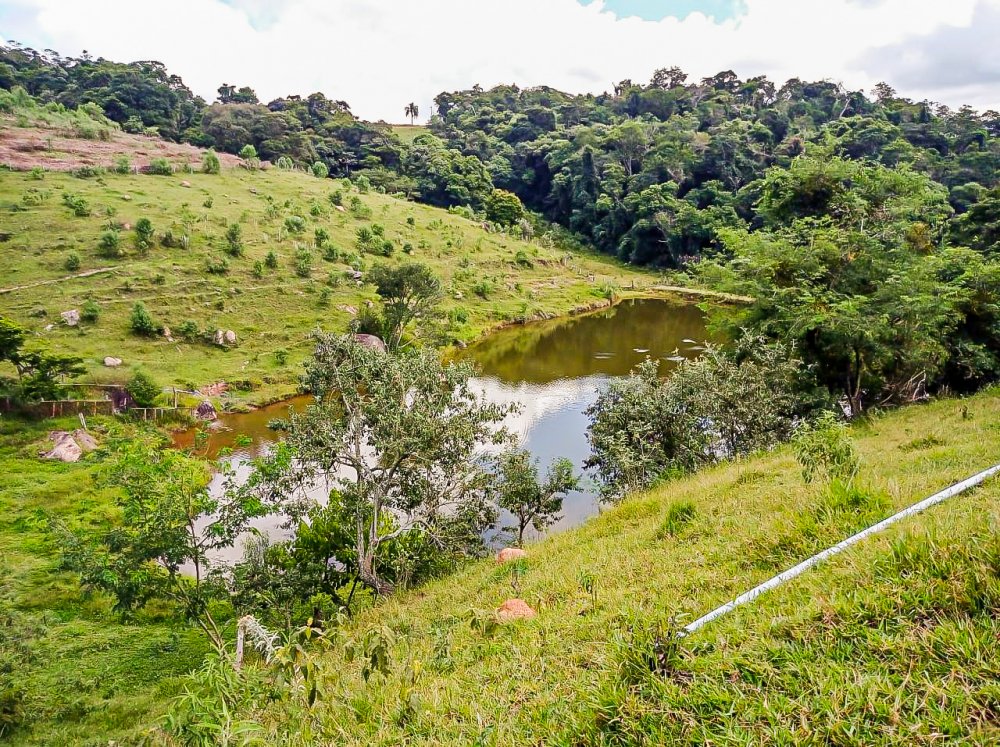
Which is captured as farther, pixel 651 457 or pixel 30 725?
pixel 651 457

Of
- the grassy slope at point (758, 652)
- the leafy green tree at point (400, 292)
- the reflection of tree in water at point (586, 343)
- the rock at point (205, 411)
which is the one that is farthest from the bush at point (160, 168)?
the grassy slope at point (758, 652)

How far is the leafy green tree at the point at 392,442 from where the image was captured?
10969 millimetres

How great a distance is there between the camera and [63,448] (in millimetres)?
20359

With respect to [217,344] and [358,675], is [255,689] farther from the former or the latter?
[217,344]

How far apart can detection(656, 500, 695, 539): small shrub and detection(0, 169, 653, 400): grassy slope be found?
995 inches

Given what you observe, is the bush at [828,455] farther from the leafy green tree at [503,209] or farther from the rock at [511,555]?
the leafy green tree at [503,209]

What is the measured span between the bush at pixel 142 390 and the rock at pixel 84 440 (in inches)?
105

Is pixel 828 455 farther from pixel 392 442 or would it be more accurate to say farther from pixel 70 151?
pixel 70 151

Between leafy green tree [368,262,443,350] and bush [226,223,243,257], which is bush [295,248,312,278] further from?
leafy green tree [368,262,443,350]

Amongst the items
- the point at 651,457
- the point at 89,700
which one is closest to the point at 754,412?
the point at 651,457

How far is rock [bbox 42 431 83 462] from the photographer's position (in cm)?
2006

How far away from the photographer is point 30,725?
29.1ft

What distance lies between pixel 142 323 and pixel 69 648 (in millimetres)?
24306

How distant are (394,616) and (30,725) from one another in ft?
21.3
